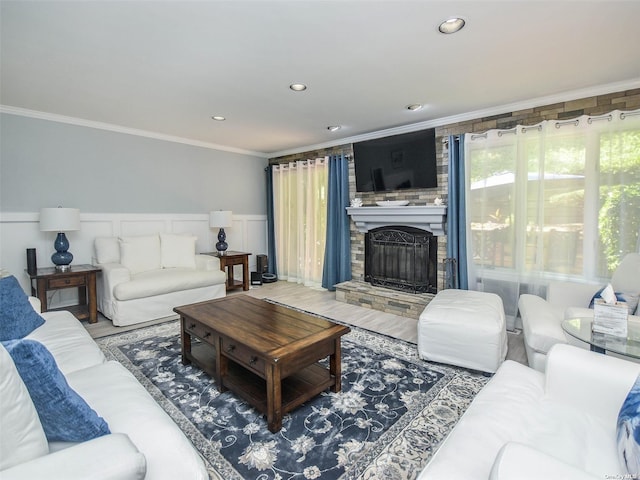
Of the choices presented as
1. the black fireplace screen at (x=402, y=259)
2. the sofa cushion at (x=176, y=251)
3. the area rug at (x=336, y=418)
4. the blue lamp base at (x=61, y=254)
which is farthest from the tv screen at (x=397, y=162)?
the blue lamp base at (x=61, y=254)

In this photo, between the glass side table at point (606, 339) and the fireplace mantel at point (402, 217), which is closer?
the glass side table at point (606, 339)

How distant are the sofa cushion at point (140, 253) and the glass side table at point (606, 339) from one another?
13.8 ft

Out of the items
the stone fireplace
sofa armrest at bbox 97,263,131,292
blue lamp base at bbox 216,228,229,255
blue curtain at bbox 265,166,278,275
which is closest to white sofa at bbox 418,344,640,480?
the stone fireplace

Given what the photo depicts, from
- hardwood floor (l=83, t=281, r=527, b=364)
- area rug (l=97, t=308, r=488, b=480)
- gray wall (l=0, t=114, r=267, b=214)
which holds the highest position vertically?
gray wall (l=0, t=114, r=267, b=214)

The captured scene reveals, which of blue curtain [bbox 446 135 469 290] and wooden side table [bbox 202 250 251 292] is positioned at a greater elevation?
blue curtain [bbox 446 135 469 290]

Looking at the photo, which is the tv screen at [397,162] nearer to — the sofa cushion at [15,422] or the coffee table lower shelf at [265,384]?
the coffee table lower shelf at [265,384]

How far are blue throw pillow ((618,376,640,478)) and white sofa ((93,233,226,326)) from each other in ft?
12.4

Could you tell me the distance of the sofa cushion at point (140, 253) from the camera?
3.89m

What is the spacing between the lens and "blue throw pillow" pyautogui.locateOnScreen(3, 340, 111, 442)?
894 mm

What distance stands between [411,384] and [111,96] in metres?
3.63

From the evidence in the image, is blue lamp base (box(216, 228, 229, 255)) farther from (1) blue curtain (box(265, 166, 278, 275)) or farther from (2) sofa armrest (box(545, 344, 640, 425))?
(2) sofa armrest (box(545, 344, 640, 425))

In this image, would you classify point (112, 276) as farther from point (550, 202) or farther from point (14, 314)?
point (550, 202)

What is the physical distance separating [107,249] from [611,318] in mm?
4666

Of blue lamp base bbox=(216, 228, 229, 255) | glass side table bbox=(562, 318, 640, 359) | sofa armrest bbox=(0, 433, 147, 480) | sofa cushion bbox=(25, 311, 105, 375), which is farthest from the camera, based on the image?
blue lamp base bbox=(216, 228, 229, 255)
